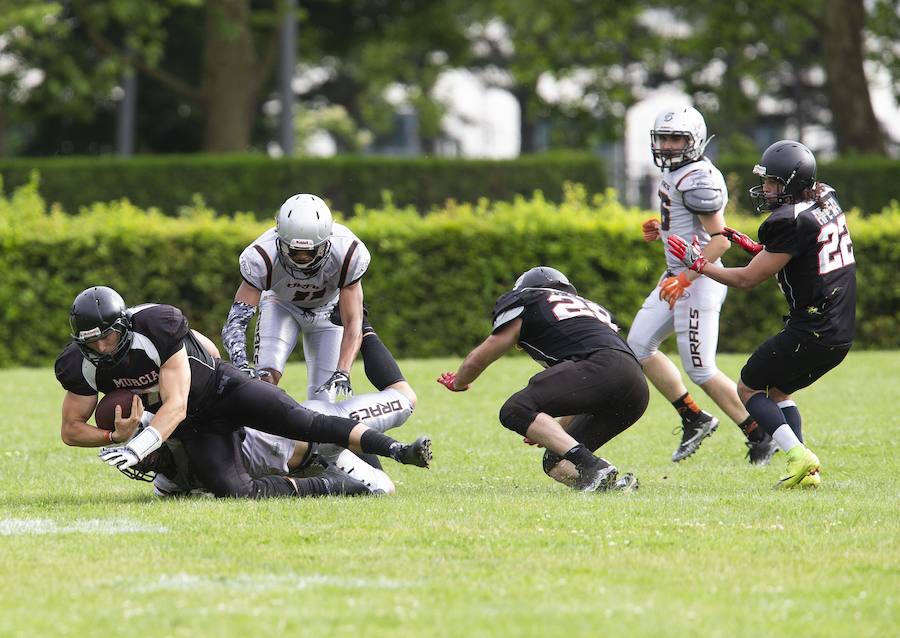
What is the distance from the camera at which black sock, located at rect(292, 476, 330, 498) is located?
23.2ft

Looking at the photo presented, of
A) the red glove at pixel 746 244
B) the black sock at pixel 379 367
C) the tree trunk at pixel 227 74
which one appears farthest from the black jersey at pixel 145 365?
the tree trunk at pixel 227 74

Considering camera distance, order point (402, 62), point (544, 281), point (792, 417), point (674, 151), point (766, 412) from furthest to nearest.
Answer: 1. point (402, 62)
2. point (674, 151)
3. point (792, 417)
4. point (544, 281)
5. point (766, 412)

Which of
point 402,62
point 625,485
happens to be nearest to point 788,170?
point 625,485

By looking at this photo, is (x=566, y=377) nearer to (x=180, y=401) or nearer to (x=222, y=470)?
(x=222, y=470)

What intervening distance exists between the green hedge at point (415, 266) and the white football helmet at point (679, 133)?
7277mm

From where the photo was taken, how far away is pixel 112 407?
22.1 feet

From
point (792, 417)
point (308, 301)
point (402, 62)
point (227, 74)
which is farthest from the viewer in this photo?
point (402, 62)

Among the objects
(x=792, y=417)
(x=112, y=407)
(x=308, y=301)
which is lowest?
Answer: (x=792, y=417)

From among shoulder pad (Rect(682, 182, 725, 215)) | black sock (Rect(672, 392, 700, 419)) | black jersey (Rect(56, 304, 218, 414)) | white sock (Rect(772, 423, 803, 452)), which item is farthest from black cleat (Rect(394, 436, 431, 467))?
shoulder pad (Rect(682, 182, 725, 215))

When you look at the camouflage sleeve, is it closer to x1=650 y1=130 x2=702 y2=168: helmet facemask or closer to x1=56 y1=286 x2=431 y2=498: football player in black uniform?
x1=56 y1=286 x2=431 y2=498: football player in black uniform

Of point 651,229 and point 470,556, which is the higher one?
point 651,229

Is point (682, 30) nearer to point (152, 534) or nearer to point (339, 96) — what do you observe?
point (339, 96)

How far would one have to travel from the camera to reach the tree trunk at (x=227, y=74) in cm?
2386

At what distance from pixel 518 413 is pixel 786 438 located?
1.34 metres
